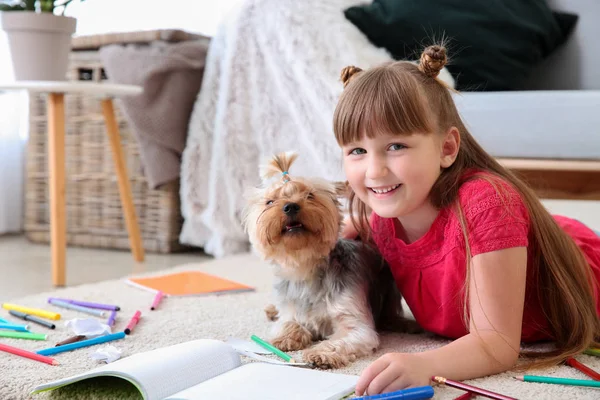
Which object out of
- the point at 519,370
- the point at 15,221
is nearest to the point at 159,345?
the point at 519,370

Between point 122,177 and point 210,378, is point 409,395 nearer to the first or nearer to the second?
point 210,378

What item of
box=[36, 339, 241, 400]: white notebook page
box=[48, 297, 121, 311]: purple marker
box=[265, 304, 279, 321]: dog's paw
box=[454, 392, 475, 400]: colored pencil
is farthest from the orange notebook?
box=[454, 392, 475, 400]: colored pencil

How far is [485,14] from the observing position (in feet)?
7.25

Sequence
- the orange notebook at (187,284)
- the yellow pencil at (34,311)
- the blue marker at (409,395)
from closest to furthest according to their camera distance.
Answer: the blue marker at (409,395), the yellow pencil at (34,311), the orange notebook at (187,284)

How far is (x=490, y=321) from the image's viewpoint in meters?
1.10

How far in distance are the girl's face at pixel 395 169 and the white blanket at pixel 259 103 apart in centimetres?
89

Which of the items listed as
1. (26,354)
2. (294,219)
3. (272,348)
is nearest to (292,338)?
(272,348)

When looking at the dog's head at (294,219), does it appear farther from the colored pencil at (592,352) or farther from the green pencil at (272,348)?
the colored pencil at (592,352)

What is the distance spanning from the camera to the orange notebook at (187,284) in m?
1.76

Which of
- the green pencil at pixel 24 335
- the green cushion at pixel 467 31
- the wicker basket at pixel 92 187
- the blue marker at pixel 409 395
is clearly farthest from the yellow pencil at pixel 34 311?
the green cushion at pixel 467 31

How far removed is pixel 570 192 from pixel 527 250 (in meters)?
0.73

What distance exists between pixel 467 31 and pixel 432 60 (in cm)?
109

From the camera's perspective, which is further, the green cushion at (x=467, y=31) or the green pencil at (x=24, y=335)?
the green cushion at (x=467, y=31)

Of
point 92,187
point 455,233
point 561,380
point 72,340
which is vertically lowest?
point 92,187
